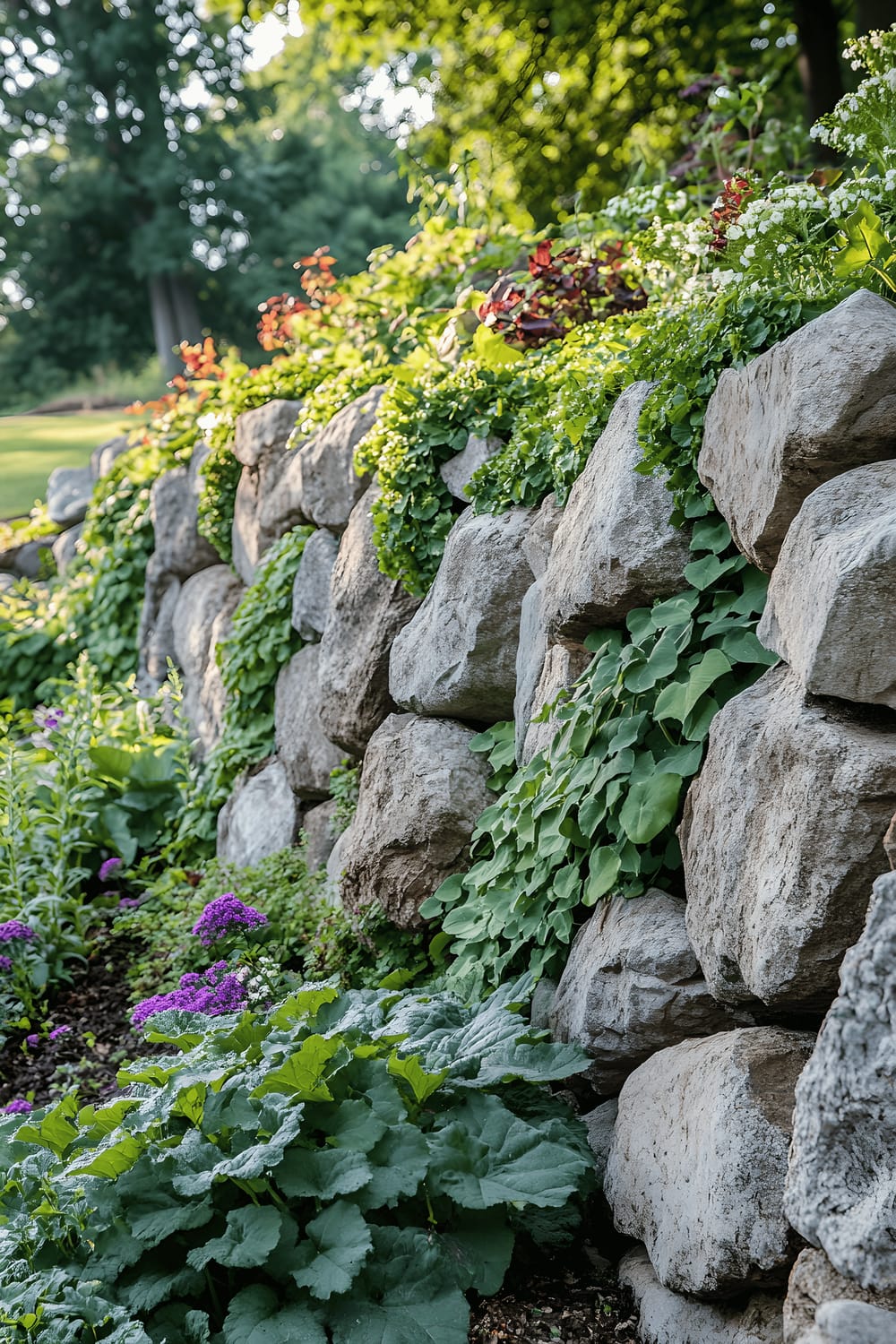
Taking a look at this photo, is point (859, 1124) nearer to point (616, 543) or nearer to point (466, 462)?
point (616, 543)

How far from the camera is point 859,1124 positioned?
1.43 meters

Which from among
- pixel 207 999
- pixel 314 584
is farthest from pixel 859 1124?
pixel 314 584

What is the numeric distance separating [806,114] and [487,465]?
587 cm

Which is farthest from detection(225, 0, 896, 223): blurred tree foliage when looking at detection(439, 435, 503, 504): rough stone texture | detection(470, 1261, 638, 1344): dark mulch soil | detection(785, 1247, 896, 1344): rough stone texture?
detection(785, 1247, 896, 1344): rough stone texture

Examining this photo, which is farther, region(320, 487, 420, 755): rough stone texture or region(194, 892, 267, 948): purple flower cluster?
region(320, 487, 420, 755): rough stone texture

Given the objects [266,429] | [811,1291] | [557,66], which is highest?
[557,66]

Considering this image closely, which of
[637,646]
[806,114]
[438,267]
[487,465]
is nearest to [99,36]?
[806,114]

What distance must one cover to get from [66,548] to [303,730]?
207 inches

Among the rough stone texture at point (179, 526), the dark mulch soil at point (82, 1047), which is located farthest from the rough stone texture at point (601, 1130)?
the rough stone texture at point (179, 526)

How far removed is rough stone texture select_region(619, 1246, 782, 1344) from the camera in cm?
187

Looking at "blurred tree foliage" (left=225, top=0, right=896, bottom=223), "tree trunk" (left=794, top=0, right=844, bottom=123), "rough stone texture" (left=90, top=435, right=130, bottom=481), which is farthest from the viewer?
"rough stone texture" (left=90, top=435, right=130, bottom=481)

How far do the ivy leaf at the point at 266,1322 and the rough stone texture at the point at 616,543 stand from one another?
165cm

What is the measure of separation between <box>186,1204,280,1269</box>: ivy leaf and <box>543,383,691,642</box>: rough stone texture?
154 centimetres

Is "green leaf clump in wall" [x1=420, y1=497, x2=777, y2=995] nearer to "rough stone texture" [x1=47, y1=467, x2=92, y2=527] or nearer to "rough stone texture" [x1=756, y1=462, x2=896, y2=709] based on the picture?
"rough stone texture" [x1=756, y1=462, x2=896, y2=709]
